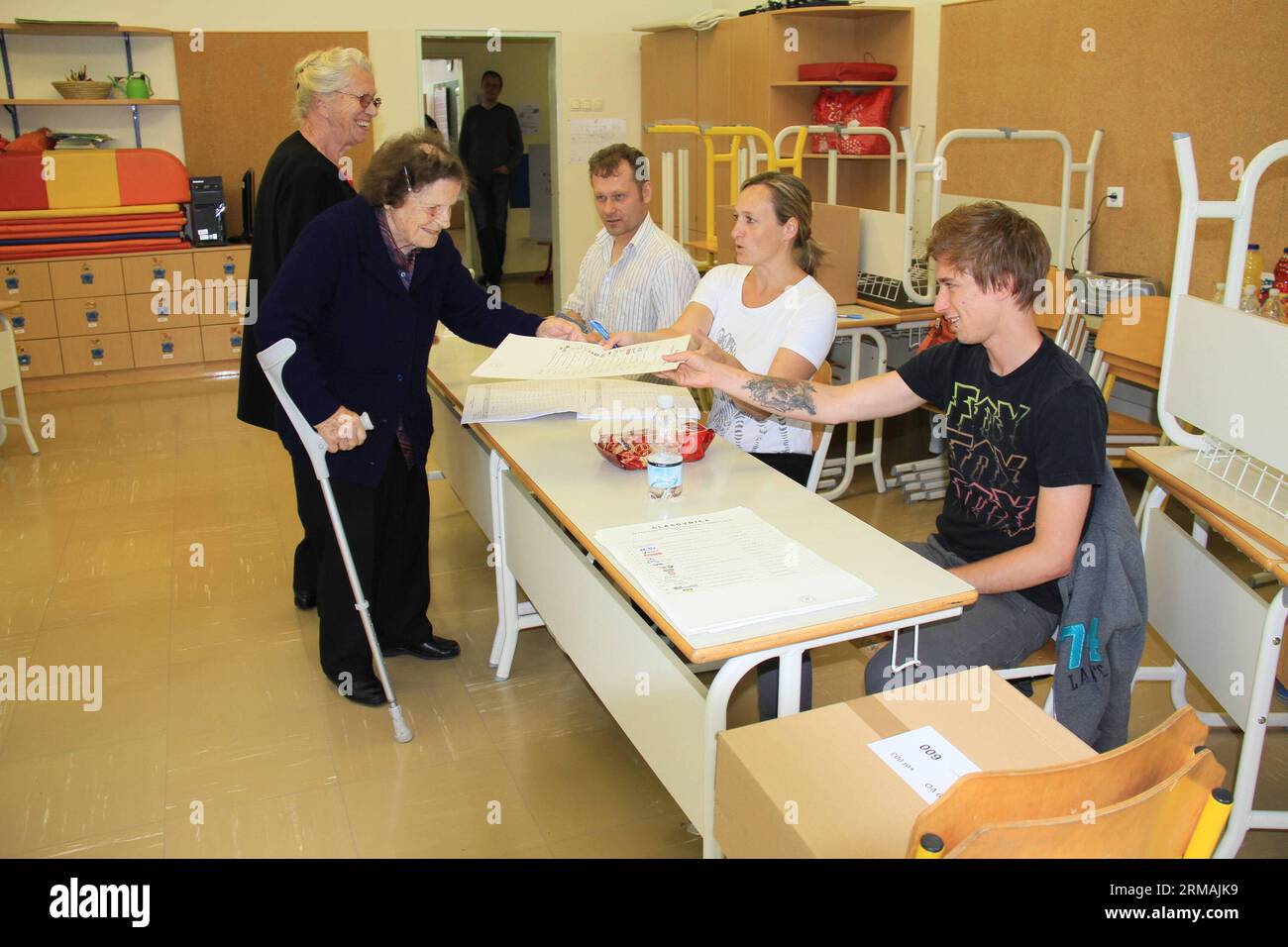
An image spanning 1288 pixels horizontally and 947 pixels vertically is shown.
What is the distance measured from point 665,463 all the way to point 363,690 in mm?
1253

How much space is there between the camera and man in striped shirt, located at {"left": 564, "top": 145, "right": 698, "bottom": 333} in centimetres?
333

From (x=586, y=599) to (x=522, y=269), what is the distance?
862cm

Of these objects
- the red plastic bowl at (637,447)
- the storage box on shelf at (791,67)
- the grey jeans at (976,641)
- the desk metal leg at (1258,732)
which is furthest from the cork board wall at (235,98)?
the desk metal leg at (1258,732)

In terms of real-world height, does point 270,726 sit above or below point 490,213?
below

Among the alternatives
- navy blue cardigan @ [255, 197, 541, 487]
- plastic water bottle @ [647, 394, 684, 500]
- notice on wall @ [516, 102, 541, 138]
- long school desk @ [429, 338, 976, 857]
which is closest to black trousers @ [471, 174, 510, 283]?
notice on wall @ [516, 102, 541, 138]

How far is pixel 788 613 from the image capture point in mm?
1696

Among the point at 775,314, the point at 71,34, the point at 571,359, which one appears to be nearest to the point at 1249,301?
the point at 775,314

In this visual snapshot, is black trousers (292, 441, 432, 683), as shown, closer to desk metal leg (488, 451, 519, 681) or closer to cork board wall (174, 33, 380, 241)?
desk metal leg (488, 451, 519, 681)

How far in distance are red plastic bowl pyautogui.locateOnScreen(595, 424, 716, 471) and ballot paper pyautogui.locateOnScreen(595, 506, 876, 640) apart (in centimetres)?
35

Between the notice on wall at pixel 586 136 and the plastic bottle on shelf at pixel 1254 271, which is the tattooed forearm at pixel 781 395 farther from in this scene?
the notice on wall at pixel 586 136

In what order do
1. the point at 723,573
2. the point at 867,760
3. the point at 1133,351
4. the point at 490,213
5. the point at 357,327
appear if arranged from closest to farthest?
the point at 867,760 → the point at 723,573 → the point at 357,327 → the point at 1133,351 → the point at 490,213

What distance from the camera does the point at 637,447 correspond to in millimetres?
2439

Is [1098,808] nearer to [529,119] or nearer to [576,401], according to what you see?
[576,401]
